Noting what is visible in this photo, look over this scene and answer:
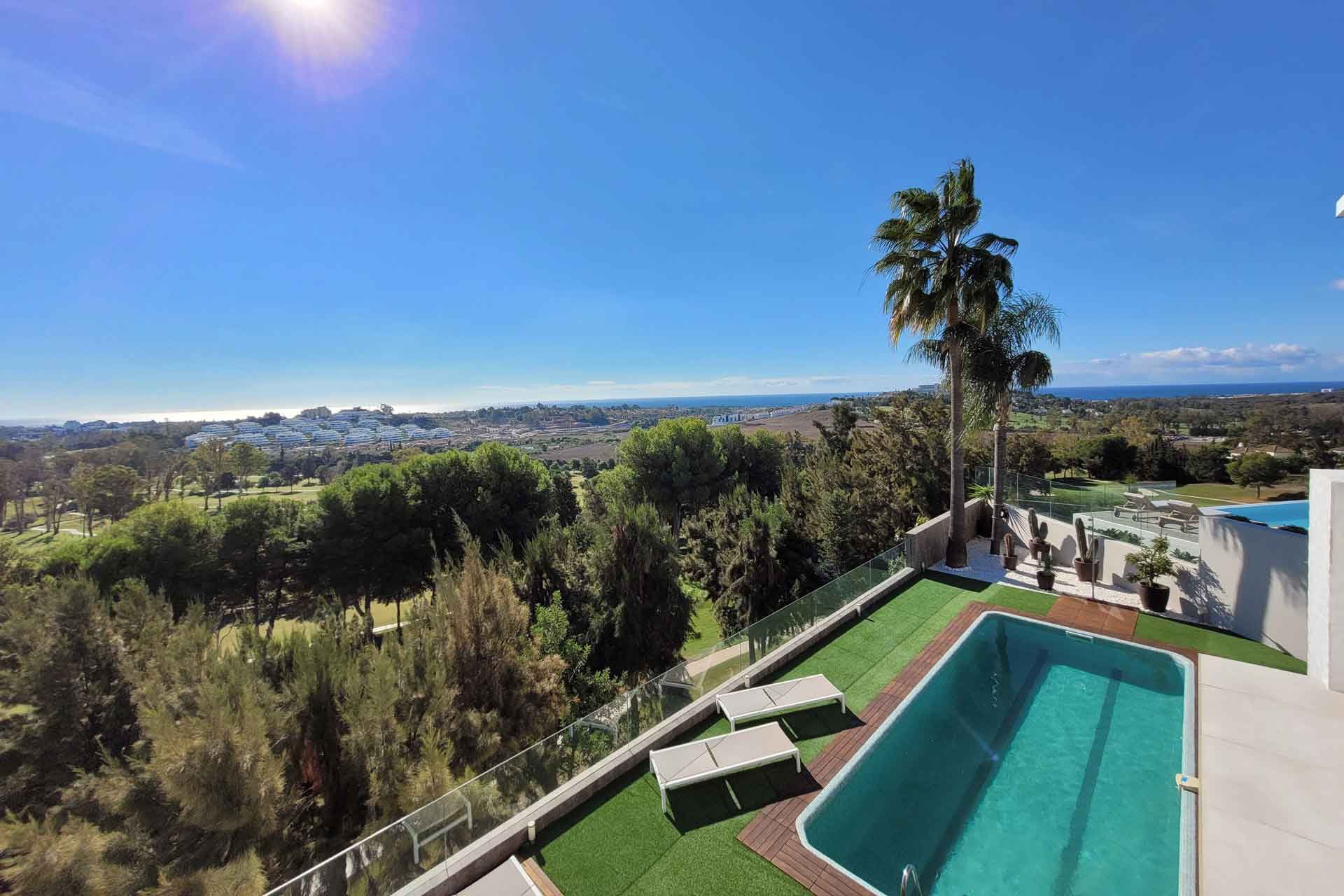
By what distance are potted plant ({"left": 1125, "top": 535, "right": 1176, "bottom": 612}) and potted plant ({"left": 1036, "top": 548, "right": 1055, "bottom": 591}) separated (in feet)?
4.78

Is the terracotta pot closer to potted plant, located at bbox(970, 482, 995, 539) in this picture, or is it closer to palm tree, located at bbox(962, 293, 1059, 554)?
potted plant, located at bbox(970, 482, 995, 539)

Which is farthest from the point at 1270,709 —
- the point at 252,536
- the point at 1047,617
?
the point at 252,536

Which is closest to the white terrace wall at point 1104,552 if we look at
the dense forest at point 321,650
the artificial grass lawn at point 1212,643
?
the artificial grass lawn at point 1212,643

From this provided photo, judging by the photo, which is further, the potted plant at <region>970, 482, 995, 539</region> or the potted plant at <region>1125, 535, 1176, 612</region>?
the potted plant at <region>970, 482, 995, 539</region>

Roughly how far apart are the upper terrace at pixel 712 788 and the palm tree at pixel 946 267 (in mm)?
6549

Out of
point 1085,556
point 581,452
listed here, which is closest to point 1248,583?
point 1085,556

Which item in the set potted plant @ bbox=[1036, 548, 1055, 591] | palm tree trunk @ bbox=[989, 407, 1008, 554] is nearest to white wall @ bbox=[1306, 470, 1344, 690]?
potted plant @ bbox=[1036, 548, 1055, 591]

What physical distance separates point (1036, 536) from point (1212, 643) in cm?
466

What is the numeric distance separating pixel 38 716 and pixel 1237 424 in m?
59.6

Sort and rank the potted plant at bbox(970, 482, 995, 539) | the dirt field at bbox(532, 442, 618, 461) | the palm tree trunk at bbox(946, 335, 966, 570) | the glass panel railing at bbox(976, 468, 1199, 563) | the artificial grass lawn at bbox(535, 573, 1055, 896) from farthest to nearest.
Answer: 1. the dirt field at bbox(532, 442, 618, 461)
2. the potted plant at bbox(970, 482, 995, 539)
3. the palm tree trunk at bbox(946, 335, 966, 570)
4. the glass panel railing at bbox(976, 468, 1199, 563)
5. the artificial grass lawn at bbox(535, 573, 1055, 896)

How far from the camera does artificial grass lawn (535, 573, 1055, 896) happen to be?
16.1 ft

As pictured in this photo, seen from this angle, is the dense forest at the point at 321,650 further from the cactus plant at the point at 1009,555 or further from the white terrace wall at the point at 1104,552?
the cactus plant at the point at 1009,555

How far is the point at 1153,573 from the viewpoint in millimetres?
10703

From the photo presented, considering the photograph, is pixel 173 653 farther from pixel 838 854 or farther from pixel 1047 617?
pixel 1047 617
